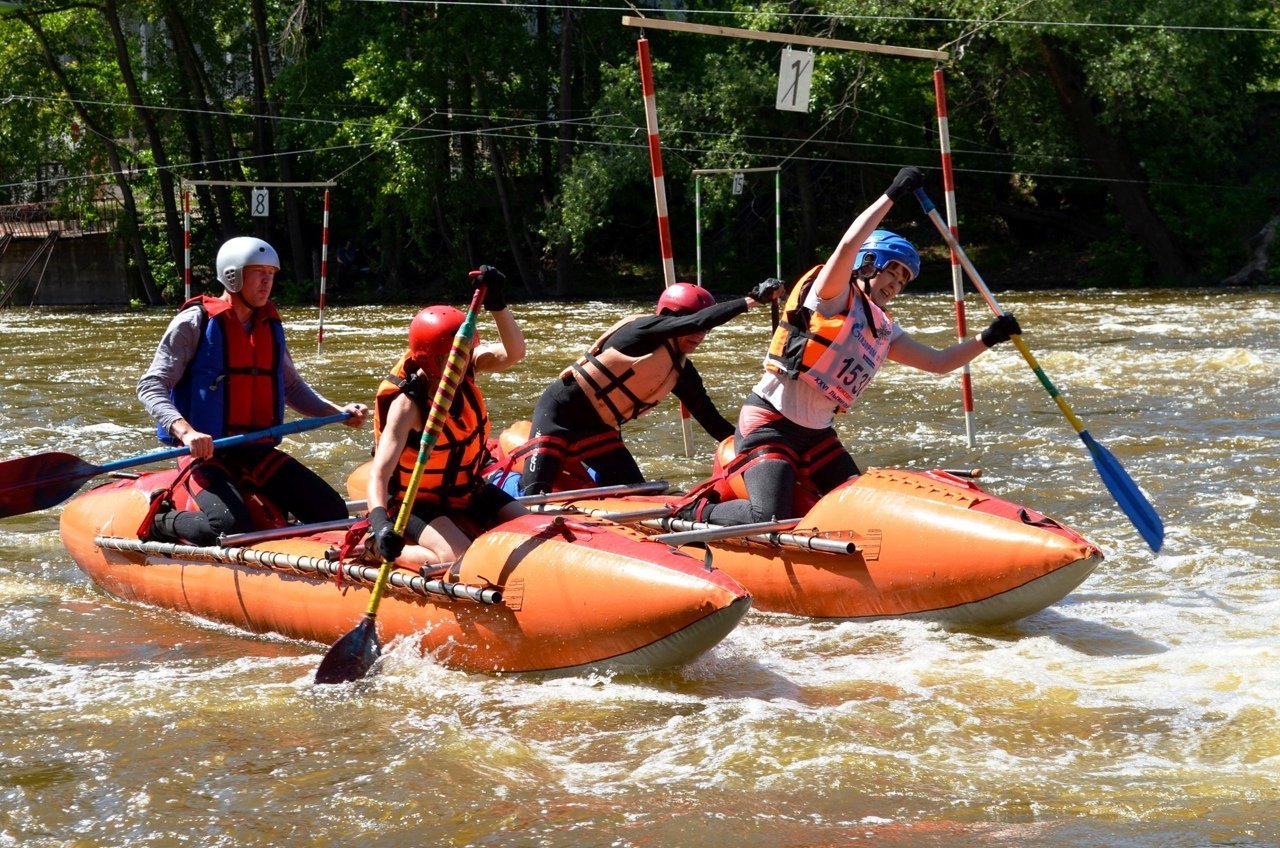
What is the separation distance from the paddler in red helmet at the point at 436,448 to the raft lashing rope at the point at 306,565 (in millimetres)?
132

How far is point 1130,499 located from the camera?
19.5 ft

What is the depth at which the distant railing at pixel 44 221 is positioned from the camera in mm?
28453

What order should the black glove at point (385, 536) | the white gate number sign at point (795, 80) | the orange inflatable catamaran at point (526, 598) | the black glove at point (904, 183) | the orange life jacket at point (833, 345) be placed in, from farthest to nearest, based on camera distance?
the white gate number sign at point (795, 80) → the orange life jacket at point (833, 345) → the black glove at point (904, 183) → the black glove at point (385, 536) → the orange inflatable catamaran at point (526, 598)

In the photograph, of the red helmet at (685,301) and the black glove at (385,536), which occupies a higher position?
the red helmet at (685,301)

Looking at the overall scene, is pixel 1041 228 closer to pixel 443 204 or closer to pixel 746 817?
pixel 443 204

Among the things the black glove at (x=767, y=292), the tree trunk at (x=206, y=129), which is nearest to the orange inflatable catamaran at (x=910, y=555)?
the black glove at (x=767, y=292)

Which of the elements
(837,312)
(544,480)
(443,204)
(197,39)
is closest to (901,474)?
(837,312)

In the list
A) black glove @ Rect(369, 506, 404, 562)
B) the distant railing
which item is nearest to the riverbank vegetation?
the distant railing

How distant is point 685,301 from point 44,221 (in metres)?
25.6

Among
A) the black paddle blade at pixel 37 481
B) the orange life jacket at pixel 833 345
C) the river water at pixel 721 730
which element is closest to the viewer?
the river water at pixel 721 730

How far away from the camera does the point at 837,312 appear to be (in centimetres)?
557

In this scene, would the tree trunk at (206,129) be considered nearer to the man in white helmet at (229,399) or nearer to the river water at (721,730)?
the river water at (721,730)

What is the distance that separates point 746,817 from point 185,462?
3269 millimetres

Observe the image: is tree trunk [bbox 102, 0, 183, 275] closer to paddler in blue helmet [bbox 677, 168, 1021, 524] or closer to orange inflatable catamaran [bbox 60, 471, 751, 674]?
orange inflatable catamaran [bbox 60, 471, 751, 674]
